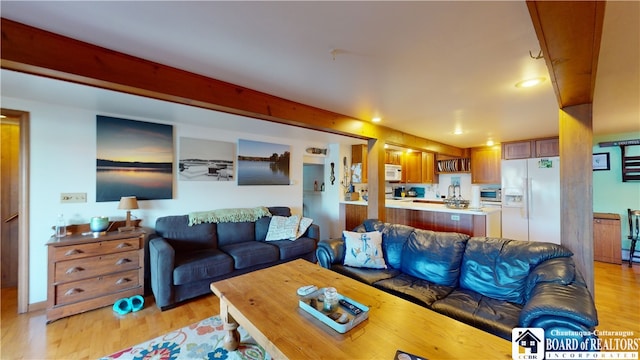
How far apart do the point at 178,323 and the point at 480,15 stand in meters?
3.24

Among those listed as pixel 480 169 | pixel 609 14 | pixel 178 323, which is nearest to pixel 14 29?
pixel 178 323

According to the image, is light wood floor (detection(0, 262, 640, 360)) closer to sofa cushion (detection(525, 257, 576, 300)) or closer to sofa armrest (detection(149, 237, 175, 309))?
sofa armrest (detection(149, 237, 175, 309))

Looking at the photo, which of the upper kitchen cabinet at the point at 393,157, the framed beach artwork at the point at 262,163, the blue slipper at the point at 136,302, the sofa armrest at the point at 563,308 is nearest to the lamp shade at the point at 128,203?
the blue slipper at the point at 136,302

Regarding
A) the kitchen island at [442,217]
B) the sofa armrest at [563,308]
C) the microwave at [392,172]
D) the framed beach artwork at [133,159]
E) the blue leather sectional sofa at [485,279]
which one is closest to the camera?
the sofa armrest at [563,308]

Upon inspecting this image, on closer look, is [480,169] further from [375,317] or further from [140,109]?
[140,109]

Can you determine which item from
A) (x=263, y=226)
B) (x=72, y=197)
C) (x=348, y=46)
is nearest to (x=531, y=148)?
(x=348, y=46)

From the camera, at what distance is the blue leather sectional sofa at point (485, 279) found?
1417 mm

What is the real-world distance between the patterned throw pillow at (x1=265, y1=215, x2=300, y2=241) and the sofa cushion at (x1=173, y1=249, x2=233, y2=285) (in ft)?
2.77

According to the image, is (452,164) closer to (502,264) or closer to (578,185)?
(578,185)

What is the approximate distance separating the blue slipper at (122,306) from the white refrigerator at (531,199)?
609cm

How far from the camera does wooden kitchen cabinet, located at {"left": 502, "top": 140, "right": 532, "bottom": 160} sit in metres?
4.86

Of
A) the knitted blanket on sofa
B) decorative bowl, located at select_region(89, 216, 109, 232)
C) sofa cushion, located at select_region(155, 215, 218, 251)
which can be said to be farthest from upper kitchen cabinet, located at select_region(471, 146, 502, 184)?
decorative bowl, located at select_region(89, 216, 109, 232)

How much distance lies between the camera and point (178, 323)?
2.35 m

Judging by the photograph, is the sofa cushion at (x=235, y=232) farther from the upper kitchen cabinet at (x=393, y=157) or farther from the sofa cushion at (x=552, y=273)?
the upper kitchen cabinet at (x=393, y=157)
